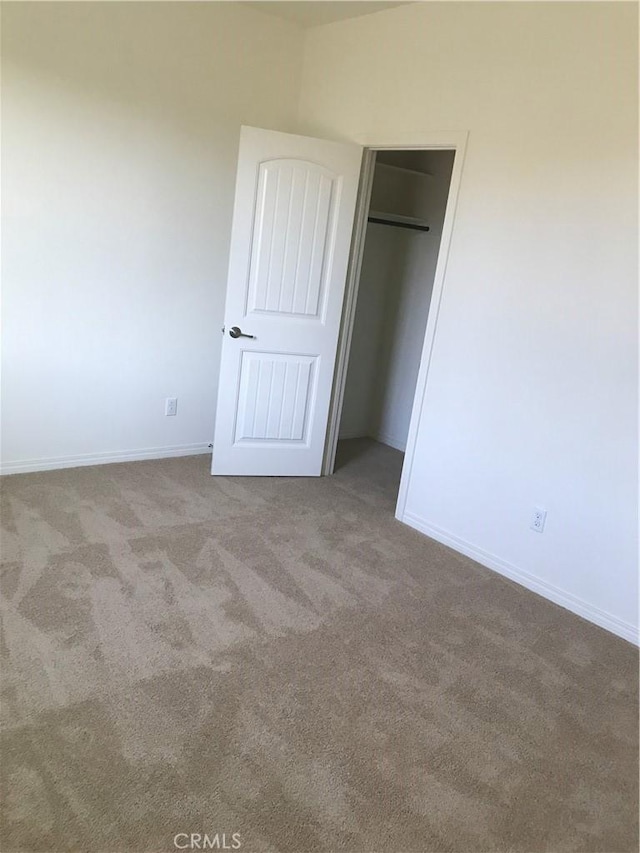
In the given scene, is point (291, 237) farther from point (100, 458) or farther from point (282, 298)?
point (100, 458)

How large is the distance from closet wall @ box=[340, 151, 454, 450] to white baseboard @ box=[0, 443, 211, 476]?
4.58 feet

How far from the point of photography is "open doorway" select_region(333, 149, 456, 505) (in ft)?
15.5

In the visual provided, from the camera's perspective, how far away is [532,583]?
3152 mm

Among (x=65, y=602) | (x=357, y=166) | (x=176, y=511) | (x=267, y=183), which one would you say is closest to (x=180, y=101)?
(x=267, y=183)

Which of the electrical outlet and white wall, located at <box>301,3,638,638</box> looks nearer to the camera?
white wall, located at <box>301,3,638,638</box>

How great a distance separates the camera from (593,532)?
9.52ft

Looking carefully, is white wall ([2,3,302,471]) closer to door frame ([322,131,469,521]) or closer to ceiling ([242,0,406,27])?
ceiling ([242,0,406,27])

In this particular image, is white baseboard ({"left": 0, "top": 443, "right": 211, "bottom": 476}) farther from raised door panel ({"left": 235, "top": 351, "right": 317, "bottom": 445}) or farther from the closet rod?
the closet rod

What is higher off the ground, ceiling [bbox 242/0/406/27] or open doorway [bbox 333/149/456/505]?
ceiling [bbox 242/0/406/27]

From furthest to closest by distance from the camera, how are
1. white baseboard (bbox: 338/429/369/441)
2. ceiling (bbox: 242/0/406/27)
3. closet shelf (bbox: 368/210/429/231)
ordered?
1. white baseboard (bbox: 338/429/369/441)
2. closet shelf (bbox: 368/210/429/231)
3. ceiling (bbox: 242/0/406/27)

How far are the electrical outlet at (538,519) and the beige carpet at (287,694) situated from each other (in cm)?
Result: 33

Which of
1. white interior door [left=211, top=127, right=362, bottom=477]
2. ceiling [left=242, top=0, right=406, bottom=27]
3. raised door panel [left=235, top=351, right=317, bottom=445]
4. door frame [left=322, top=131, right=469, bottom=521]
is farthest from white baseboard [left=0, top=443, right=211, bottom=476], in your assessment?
ceiling [left=242, top=0, right=406, bottom=27]

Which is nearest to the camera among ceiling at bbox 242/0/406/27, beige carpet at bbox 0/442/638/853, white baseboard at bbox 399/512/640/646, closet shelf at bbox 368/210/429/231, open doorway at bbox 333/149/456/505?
beige carpet at bbox 0/442/638/853

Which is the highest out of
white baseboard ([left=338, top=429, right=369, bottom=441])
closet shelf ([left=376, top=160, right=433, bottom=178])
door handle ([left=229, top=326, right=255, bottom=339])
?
closet shelf ([left=376, top=160, right=433, bottom=178])
